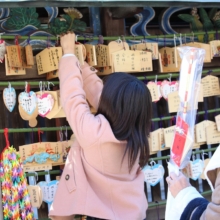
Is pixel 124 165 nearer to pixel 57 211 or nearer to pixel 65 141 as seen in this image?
pixel 57 211

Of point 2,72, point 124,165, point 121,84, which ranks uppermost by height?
point 2,72

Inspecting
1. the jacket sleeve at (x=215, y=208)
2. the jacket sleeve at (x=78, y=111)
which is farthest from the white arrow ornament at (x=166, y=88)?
the jacket sleeve at (x=215, y=208)

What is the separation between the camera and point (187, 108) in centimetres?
176

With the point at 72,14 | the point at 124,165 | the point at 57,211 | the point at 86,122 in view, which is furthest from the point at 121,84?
the point at 72,14

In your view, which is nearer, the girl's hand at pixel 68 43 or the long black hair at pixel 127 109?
the long black hair at pixel 127 109

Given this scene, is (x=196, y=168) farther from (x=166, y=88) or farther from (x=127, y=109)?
(x=127, y=109)

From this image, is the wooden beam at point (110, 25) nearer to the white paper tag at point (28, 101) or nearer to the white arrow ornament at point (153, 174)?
the white paper tag at point (28, 101)

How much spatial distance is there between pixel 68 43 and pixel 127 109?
0.59 m

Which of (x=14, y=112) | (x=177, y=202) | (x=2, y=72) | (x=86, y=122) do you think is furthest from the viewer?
(x=14, y=112)

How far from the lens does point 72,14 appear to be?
2768mm

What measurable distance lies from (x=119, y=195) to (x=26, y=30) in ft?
4.12

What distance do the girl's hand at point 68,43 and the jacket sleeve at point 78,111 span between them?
0.18m

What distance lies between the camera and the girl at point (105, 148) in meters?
2.03

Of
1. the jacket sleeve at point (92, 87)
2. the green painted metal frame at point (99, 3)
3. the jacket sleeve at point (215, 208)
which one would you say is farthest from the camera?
the jacket sleeve at point (92, 87)
